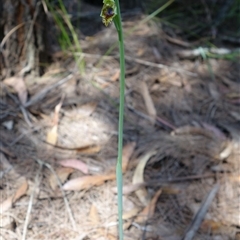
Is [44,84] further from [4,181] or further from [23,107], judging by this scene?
[4,181]

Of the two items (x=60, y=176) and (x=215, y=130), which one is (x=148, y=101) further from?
(x=60, y=176)

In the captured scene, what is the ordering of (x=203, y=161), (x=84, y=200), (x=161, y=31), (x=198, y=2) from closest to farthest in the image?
(x=84, y=200) → (x=203, y=161) → (x=161, y=31) → (x=198, y=2)

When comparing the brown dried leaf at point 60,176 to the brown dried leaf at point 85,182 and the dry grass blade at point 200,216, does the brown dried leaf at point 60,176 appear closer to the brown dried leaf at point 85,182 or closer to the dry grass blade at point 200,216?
the brown dried leaf at point 85,182

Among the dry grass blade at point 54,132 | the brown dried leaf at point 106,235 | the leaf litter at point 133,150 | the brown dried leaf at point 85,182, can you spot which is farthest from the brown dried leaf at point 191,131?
the brown dried leaf at point 106,235

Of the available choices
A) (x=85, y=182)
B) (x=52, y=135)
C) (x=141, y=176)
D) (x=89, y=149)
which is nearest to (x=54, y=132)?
(x=52, y=135)

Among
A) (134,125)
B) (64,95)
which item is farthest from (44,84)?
(134,125)

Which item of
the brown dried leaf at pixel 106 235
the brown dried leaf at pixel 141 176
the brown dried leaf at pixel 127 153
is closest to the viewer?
the brown dried leaf at pixel 106 235
